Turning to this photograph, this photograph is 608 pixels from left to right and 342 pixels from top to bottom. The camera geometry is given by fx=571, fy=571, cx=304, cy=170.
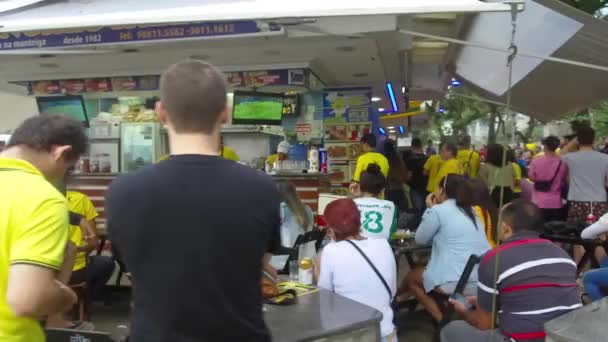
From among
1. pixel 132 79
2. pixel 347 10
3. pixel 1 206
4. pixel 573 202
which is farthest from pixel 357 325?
pixel 132 79

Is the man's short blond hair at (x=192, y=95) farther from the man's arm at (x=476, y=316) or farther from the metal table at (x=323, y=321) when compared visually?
the man's arm at (x=476, y=316)

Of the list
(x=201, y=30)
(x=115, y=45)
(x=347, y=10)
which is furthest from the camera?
(x=115, y=45)

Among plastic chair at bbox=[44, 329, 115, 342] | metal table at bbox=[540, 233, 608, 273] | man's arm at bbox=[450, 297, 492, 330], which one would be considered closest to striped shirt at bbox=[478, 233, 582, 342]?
man's arm at bbox=[450, 297, 492, 330]

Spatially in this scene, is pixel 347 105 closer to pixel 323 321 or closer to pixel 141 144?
pixel 141 144

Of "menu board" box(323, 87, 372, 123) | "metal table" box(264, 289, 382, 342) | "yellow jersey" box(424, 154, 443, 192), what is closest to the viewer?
"metal table" box(264, 289, 382, 342)

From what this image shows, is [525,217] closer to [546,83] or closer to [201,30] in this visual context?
[201,30]

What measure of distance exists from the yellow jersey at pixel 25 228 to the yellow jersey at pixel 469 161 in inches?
318

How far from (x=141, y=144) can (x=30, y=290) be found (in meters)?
7.63

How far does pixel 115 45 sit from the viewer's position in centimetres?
612

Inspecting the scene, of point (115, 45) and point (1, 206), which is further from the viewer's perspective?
point (115, 45)

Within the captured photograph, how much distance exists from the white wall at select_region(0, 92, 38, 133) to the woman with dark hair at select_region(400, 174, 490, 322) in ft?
25.1

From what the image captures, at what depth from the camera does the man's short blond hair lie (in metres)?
1.48

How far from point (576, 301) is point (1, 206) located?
2648mm

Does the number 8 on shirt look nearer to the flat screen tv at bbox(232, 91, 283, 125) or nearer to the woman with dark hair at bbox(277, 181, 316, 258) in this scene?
the woman with dark hair at bbox(277, 181, 316, 258)
